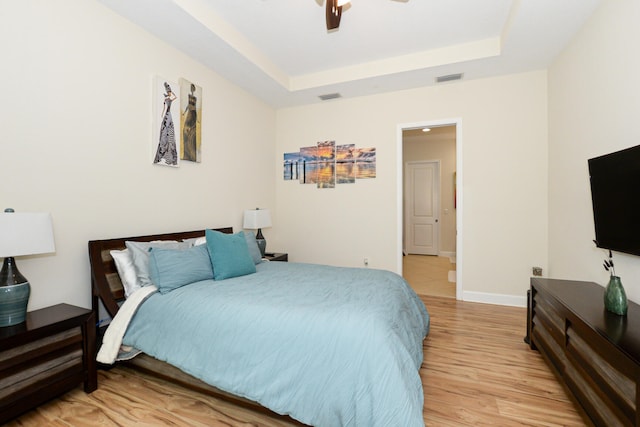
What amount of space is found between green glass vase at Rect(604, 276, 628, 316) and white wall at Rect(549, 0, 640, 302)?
0.42 metres

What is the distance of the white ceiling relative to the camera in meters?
2.64

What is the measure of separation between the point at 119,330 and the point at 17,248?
801 mm

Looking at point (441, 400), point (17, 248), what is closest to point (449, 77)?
point (441, 400)

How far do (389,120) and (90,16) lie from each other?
11.2 ft

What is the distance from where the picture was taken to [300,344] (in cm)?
162

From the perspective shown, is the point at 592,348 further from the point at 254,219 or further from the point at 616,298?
the point at 254,219

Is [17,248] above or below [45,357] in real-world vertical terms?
above

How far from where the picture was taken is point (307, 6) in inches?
108

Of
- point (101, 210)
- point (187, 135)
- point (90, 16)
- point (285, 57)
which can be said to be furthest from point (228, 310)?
point (285, 57)

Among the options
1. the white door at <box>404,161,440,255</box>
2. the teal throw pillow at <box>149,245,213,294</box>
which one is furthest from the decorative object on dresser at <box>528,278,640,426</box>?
the white door at <box>404,161,440,255</box>

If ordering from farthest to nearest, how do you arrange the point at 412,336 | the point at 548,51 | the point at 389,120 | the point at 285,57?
the point at 389,120 → the point at 285,57 → the point at 548,51 → the point at 412,336

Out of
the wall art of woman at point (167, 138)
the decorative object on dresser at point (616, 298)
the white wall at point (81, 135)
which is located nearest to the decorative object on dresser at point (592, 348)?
the decorative object on dresser at point (616, 298)

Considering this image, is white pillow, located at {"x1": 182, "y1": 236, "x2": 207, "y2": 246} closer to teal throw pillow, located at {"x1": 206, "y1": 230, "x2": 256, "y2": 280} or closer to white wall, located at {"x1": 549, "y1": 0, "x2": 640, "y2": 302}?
teal throw pillow, located at {"x1": 206, "y1": 230, "x2": 256, "y2": 280}

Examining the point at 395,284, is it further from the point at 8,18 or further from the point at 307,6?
the point at 8,18
